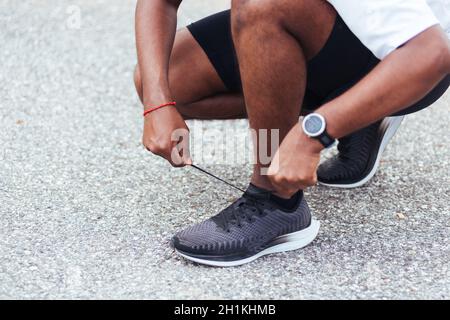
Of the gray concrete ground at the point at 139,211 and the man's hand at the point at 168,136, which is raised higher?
the man's hand at the point at 168,136

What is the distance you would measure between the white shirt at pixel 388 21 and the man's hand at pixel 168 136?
599 millimetres

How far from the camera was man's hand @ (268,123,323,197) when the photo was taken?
1.94m

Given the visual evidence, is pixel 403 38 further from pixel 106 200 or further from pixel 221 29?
pixel 106 200

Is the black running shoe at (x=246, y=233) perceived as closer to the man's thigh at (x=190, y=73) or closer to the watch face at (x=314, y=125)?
the watch face at (x=314, y=125)

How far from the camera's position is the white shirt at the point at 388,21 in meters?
1.87

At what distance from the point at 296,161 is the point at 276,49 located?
0.35 m

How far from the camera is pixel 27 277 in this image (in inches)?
84.6

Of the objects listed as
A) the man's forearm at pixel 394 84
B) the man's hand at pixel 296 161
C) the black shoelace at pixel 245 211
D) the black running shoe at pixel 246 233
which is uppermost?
the man's forearm at pixel 394 84

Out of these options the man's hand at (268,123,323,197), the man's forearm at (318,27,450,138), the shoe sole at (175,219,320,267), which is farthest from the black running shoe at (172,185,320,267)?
the man's forearm at (318,27,450,138)

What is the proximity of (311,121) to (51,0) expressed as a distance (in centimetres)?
349

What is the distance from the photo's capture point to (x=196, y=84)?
2.67 m

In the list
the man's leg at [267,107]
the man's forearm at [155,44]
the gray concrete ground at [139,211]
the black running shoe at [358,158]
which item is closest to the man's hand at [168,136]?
the man's forearm at [155,44]
